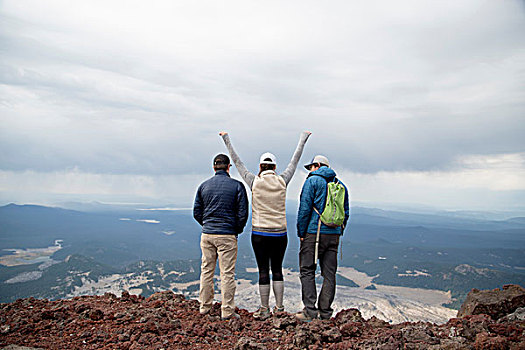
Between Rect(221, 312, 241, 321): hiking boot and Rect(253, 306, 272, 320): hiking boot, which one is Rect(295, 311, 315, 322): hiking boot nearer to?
Rect(253, 306, 272, 320): hiking boot

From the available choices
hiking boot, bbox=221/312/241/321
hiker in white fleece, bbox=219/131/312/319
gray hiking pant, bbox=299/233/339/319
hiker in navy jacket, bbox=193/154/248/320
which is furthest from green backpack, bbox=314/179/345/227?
hiking boot, bbox=221/312/241/321

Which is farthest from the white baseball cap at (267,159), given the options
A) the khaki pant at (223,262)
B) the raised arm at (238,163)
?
the khaki pant at (223,262)

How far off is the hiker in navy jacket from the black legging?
1.67ft

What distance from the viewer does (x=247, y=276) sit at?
124 meters

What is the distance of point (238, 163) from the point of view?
860 centimetres

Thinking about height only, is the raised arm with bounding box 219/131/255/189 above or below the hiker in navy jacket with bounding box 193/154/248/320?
above

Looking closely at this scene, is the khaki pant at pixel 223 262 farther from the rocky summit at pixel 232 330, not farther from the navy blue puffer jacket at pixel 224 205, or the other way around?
the rocky summit at pixel 232 330

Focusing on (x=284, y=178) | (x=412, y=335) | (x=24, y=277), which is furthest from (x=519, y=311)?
(x=24, y=277)

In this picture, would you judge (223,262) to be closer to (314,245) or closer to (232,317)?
(232,317)

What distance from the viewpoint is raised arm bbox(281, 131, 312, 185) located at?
27.7ft

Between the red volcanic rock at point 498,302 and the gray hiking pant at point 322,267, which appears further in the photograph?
the red volcanic rock at point 498,302

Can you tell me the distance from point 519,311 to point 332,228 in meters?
4.46

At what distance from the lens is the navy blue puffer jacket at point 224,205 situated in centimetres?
788

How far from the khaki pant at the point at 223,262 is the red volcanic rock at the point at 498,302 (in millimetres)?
5718
